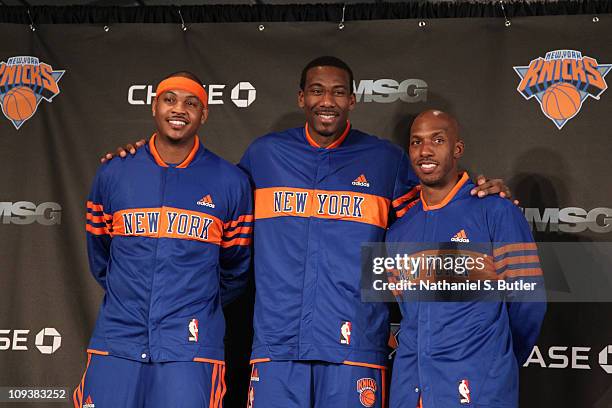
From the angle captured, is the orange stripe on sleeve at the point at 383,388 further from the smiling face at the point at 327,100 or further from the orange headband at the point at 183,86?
the orange headband at the point at 183,86

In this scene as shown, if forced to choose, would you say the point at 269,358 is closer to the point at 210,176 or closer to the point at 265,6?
the point at 210,176

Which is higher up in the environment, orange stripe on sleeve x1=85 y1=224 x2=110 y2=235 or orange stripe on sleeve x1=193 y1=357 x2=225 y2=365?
orange stripe on sleeve x1=85 y1=224 x2=110 y2=235

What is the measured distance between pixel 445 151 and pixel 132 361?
1.46 m

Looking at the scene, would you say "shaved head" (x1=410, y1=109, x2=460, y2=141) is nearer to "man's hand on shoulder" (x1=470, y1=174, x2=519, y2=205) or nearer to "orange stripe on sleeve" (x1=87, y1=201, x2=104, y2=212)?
"man's hand on shoulder" (x1=470, y1=174, x2=519, y2=205)

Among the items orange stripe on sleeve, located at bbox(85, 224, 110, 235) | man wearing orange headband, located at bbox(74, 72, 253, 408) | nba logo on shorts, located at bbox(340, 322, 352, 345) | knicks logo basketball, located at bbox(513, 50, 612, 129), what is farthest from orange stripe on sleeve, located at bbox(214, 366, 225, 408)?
knicks logo basketball, located at bbox(513, 50, 612, 129)

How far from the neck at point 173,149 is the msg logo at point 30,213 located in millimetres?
1035

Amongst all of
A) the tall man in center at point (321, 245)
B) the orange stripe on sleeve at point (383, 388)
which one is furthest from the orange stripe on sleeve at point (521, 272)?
the orange stripe on sleeve at point (383, 388)

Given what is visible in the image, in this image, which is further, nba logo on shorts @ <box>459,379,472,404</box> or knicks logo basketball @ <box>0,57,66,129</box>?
knicks logo basketball @ <box>0,57,66,129</box>

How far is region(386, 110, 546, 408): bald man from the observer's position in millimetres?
2842

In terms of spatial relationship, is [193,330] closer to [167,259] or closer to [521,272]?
[167,259]

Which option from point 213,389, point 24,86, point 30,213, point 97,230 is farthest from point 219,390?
point 24,86

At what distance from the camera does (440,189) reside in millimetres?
3119

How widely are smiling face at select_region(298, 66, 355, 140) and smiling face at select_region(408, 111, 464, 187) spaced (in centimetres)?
35

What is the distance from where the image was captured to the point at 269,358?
316cm
